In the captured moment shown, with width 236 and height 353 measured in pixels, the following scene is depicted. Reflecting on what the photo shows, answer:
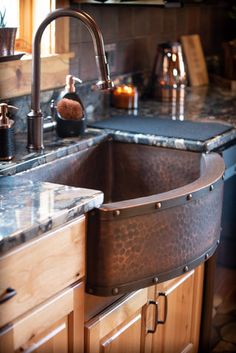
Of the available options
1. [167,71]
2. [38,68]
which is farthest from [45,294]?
[167,71]

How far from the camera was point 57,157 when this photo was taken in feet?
6.50

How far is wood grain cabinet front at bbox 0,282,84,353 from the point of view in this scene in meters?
1.39

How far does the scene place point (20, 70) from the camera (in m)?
2.08

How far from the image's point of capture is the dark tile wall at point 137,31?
98.7 inches

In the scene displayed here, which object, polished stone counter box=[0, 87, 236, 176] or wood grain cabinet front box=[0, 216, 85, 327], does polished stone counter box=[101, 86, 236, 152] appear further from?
wood grain cabinet front box=[0, 216, 85, 327]

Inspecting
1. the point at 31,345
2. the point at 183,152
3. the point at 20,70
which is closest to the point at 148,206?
the point at 31,345

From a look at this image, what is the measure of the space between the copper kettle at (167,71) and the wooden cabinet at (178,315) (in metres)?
1.00

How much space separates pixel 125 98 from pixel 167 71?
1.20ft

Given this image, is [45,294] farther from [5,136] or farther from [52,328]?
[5,136]

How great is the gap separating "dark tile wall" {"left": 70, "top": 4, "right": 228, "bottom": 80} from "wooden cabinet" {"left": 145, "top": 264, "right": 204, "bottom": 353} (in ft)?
3.07

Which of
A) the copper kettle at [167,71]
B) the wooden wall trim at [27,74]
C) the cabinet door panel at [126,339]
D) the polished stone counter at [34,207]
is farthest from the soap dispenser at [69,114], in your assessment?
the copper kettle at [167,71]

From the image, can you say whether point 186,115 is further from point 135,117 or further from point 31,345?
point 31,345

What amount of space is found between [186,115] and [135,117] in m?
0.23

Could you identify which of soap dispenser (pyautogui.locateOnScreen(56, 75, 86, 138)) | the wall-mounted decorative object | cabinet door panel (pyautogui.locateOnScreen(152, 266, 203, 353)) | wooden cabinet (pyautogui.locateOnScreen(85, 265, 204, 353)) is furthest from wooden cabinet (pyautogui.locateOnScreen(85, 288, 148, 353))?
the wall-mounted decorative object
